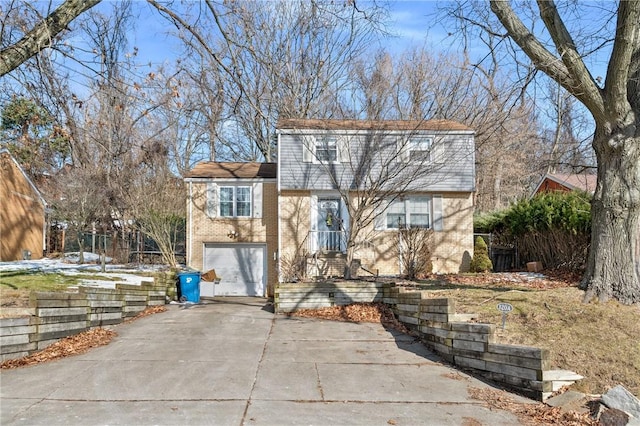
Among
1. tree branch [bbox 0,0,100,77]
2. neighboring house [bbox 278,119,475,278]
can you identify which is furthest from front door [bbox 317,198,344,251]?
tree branch [bbox 0,0,100,77]

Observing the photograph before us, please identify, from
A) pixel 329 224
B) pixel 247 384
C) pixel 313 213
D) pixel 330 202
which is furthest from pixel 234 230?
pixel 247 384

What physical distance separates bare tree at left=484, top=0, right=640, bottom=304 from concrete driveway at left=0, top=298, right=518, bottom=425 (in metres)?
3.50

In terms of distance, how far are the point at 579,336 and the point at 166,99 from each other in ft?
23.4

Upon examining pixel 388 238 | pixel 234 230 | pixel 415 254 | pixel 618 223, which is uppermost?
pixel 234 230

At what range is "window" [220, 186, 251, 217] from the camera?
64.6 ft

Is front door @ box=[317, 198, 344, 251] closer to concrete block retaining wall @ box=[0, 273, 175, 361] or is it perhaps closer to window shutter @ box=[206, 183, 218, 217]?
window shutter @ box=[206, 183, 218, 217]

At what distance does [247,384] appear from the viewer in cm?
623

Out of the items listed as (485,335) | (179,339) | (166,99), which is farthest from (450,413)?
(166,99)

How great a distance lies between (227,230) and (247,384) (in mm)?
13633

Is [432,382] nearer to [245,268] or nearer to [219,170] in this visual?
[245,268]

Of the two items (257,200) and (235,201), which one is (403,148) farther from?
(235,201)

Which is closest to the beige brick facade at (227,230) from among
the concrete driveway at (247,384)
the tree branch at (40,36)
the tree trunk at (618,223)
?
the concrete driveway at (247,384)

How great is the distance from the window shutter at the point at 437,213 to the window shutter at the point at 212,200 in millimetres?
8432

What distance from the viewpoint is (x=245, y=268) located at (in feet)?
64.2
